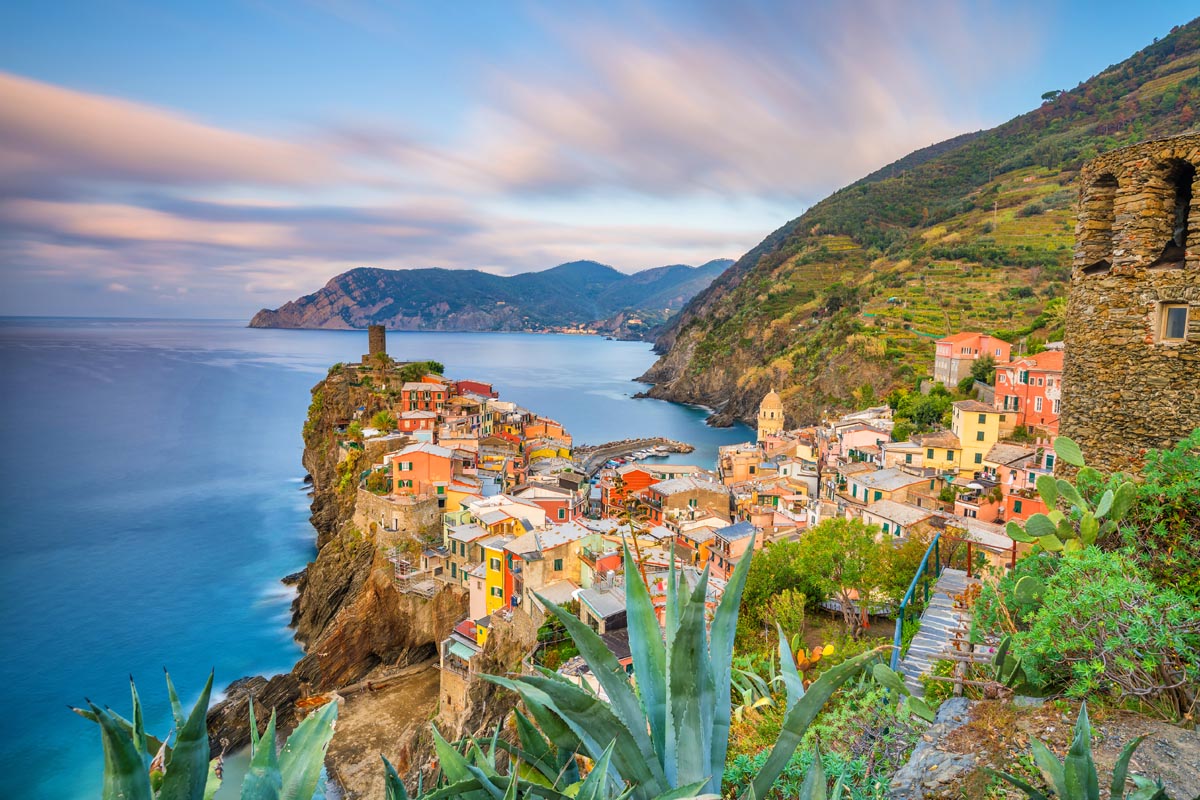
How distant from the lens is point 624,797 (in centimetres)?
183

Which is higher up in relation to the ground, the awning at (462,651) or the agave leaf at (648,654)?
the agave leaf at (648,654)

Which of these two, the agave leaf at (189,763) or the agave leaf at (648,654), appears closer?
the agave leaf at (189,763)

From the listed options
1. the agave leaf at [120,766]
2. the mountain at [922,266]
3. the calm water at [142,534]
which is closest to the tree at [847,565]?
the agave leaf at [120,766]

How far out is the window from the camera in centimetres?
455

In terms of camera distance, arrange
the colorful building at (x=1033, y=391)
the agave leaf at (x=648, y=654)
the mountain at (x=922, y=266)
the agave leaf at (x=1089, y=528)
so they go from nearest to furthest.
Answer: the agave leaf at (x=648, y=654) → the agave leaf at (x=1089, y=528) → the colorful building at (x=1033, y=391) → the mountain at (x=922, y=266)

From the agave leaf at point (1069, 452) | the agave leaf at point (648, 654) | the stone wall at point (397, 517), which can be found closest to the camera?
the agave leaf at point (648, 654)

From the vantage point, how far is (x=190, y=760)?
1.71m

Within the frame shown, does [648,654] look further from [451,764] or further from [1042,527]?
[1042,527]

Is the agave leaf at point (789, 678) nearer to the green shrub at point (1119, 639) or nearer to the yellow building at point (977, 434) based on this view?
the green shrub at point (1119, 639)

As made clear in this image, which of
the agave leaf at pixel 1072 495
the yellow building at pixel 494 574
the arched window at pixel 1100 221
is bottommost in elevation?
the yellow building at pixel 494 574

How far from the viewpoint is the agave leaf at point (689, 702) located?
6.82 ft

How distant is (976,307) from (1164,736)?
163 ft

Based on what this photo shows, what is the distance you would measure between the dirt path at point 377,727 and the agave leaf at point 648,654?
46.0 ft

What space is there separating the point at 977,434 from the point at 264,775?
28.0m
